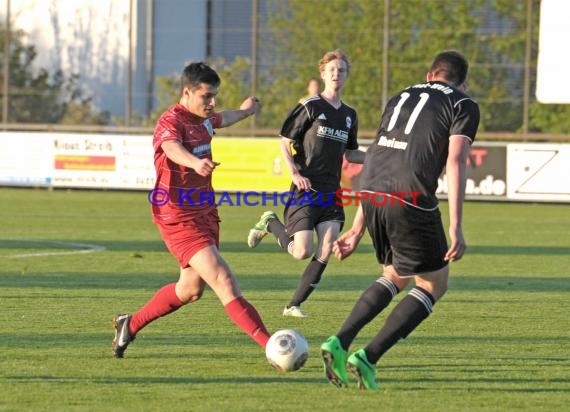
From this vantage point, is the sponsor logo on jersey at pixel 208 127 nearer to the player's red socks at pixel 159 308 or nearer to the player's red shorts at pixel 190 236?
the player's red shorts at pixel 190 236

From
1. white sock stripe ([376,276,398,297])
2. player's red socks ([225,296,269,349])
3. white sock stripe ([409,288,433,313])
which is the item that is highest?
white sock stripe ([376,276,398,297])

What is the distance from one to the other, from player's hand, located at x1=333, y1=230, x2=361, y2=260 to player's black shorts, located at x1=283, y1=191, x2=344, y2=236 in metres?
3.02

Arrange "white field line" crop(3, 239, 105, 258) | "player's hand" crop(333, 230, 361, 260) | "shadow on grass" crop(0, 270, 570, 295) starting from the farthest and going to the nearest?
"white field line" crop(3, 239, 105, 258) < "shadow on grass" crop(0, 270, 570, 295) < "player's hand" crop(333, 230, 361, 260)

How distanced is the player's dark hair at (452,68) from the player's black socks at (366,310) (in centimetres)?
115

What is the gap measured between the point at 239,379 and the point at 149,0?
88.6ft

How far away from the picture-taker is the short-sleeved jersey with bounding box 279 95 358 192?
10344 millimetres

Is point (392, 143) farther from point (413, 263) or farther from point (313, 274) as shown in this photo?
point (313, 274)

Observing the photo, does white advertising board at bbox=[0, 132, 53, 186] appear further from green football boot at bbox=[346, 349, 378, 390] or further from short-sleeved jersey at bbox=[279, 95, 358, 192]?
green football boot at bbox=[346, 349, 378, 390]

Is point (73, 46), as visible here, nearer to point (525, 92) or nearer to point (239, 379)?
point (525, 92)

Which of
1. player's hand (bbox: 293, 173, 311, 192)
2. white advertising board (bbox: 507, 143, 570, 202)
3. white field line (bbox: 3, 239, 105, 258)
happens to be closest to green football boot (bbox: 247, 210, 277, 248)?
player's hand (bbox: 293, 173, 311, 192)

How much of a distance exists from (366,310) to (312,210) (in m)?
3.41

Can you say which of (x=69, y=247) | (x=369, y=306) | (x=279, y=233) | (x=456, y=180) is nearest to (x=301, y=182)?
(x=279, y=233)

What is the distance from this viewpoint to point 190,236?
758 centimetres

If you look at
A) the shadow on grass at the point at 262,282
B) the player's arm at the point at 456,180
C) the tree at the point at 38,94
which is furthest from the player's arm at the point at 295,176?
the tree at the point at 38,94
